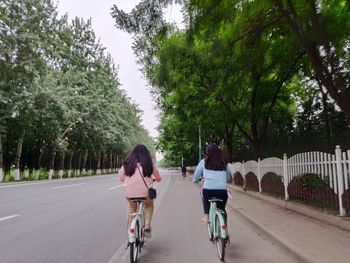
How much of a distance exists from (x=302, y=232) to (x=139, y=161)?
3843 millimetres

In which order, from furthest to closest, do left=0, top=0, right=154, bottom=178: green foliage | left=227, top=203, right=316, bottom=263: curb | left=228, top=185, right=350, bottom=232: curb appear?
left=0, top=0, right=154, bottom=178: green foliage, left=228, top=185, right=350, bottom=232: curb, left=227, top=203, right=316, bottom=263: curb

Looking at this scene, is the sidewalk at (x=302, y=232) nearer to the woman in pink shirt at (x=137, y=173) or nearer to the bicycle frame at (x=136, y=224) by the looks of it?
the bicycle frame at (x=136, y=224)

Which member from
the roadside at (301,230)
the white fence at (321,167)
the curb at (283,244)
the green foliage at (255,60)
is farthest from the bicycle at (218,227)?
the green foliage at (255,60)

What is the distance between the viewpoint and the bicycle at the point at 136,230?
6.52 meters

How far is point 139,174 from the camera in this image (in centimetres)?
723

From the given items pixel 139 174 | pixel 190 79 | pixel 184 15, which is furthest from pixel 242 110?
pixel 139 174

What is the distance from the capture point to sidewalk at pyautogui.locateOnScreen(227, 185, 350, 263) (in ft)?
22.4

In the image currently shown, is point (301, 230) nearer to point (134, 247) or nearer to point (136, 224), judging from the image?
point (136, 224)

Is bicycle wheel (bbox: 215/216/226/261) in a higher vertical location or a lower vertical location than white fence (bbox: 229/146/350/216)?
lower

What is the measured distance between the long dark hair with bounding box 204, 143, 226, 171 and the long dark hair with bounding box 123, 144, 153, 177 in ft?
3.69

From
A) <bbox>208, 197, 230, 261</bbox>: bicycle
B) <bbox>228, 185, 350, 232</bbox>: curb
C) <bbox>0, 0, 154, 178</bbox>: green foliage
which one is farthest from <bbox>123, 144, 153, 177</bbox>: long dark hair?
<bbox>0, 0, 154, 178</bbox>: green foliage

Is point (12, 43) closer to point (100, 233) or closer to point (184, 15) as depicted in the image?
point (184, 15)

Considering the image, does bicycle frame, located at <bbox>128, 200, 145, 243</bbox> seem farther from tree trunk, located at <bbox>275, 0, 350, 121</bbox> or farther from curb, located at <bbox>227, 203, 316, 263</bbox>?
tree trunk, located at <bbox>275, 0, 350, 121</bbox>

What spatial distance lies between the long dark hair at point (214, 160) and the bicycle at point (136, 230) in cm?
139
